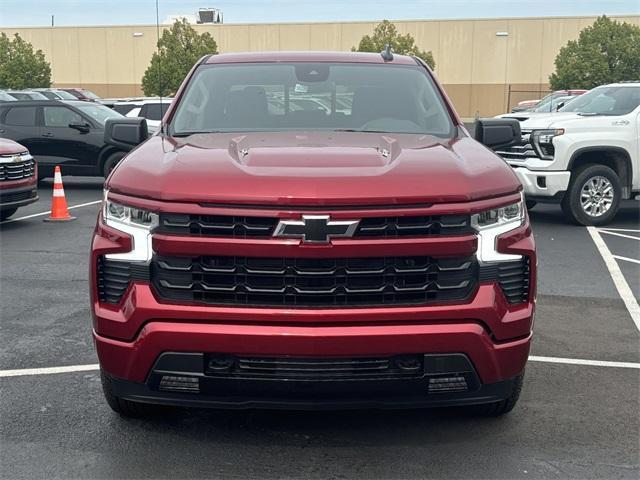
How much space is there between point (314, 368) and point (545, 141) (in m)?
8.03

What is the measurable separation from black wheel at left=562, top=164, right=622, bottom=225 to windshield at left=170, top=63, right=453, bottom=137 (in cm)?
607

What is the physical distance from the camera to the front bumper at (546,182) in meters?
10.6

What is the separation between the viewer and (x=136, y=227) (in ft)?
11.6

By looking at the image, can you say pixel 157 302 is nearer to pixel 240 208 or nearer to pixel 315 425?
pixel 240 208

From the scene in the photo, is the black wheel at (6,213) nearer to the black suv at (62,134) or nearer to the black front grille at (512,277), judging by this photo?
the black suv at (62,134)

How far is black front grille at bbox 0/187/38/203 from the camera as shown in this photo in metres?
10.2

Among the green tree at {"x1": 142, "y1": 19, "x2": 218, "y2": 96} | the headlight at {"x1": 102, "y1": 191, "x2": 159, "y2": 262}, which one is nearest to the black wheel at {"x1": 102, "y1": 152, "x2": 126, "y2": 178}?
the headlight at {"x1": 102, "y1": 191, "x2": 159, "y2": 262}

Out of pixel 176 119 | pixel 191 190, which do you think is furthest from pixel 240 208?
pixel 176 119

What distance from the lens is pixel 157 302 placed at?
346 cm

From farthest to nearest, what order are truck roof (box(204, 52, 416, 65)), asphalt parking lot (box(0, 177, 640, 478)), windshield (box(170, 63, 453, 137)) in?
truck roof (box(204, 52, 416, 65)), windshield (box(170, 63, 453, 137)), asphalt parking lot (box(0, 177, 640, 478))

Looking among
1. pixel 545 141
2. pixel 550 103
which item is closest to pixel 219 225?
pixel 545 141

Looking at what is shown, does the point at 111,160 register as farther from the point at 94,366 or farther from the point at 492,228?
the point at 492,228

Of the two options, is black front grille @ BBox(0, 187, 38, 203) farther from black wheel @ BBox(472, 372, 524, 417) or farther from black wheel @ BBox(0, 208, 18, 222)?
black wheel @ BBox(472, 372, 524, 417)

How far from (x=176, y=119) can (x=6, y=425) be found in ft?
6.51
